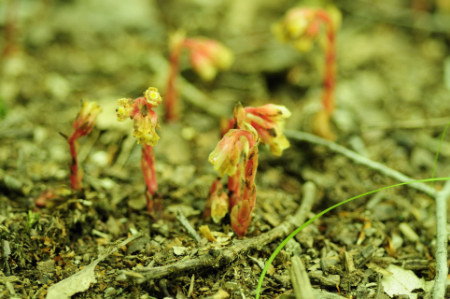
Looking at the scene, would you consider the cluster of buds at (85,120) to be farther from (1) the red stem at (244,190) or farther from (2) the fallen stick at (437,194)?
(2) the fallen stick at (437,194)

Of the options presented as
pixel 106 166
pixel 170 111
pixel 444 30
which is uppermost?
pixel 444 30

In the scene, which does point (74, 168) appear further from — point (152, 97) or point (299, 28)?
point (299, 28)

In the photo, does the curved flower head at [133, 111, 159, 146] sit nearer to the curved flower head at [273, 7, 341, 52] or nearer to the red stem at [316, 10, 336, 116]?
the curved flower head at [273, 7, 341, 52]

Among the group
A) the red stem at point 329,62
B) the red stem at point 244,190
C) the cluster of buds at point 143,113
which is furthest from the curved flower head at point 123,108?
the red stem at point 329,62

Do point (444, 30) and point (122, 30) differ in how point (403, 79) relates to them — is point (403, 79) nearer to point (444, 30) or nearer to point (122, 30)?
point (444, 30)

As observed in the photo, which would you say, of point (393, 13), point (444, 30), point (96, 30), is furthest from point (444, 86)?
point (96, 30)

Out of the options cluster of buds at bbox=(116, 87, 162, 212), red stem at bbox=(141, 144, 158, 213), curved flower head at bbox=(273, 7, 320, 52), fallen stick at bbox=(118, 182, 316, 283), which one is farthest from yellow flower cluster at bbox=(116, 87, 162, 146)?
curved flower head at bbox=(273, 7, 320, 52)
